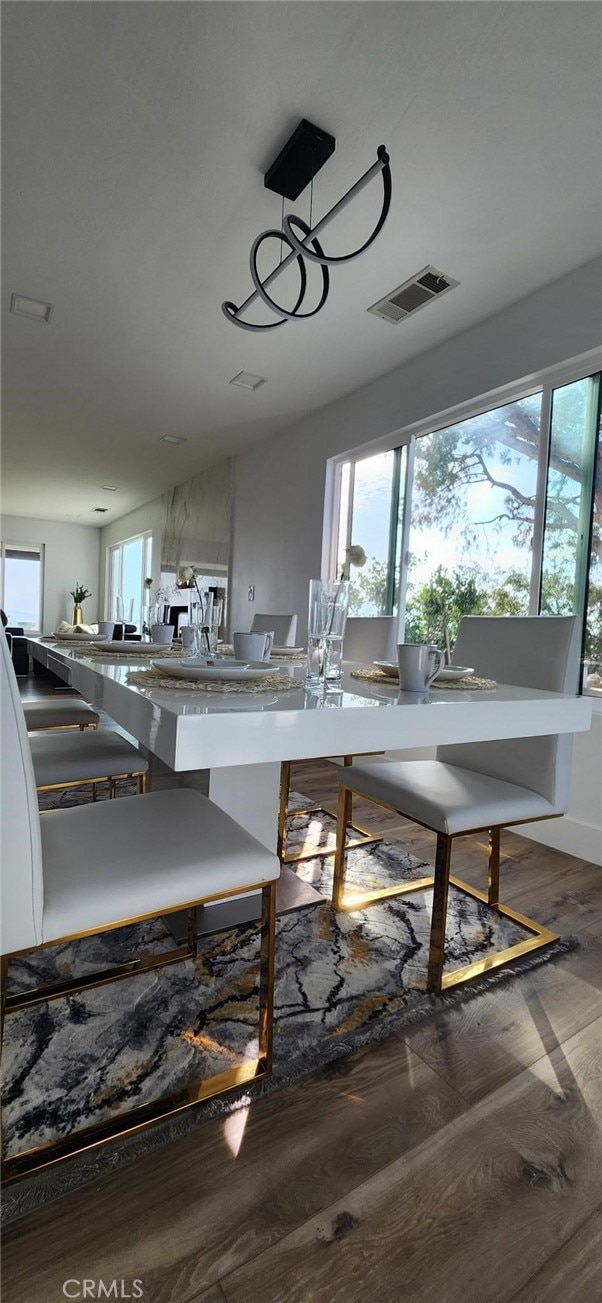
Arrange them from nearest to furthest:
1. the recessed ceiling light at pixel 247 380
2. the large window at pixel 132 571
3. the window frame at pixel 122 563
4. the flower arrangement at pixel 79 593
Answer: the recessed ceiling light at pixel 247 380
the window frame at pixel 122 563
the large window at pixel 132 571
the flower arrangement at pixel 79 593

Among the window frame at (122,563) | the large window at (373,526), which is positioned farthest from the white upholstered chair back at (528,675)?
the window frame at (122,563)

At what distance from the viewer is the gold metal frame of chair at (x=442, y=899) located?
127 centimetres

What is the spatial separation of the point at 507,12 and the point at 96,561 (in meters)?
10.4

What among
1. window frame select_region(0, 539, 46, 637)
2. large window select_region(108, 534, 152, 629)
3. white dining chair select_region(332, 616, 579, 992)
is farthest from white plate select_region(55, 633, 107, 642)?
window frame select_region(0, 539, 46, 637)

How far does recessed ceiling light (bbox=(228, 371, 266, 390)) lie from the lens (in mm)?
3590

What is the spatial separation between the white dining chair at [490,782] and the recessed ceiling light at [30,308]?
8.96 ft

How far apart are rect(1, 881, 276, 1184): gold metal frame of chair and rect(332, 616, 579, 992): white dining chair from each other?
1.45 ft

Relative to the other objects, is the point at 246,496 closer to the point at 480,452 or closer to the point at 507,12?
the point at 480,452

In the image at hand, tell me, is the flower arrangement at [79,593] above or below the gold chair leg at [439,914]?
above

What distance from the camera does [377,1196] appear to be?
2.72 ft

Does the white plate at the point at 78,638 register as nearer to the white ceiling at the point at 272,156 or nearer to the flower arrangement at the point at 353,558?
the white ceiling at the point at 272,156

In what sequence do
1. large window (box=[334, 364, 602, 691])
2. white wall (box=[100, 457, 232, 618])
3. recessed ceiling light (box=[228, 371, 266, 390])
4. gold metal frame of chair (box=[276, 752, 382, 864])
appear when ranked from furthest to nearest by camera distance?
white wall (box=[100, 457, 232, 618]) < recessed ceiling light (box=[228, 371, 266, 390]) < large window (box=[334, 364, 602, 691]) < gold metal frame of chair (box=[276, 752, 382, 864])

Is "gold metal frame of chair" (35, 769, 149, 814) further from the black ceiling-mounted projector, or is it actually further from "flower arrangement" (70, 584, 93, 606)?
"flower arrangement" (70, 584, 93, 606)

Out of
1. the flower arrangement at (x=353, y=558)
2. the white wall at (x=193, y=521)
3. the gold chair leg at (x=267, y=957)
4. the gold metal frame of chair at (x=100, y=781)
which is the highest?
the white wall at (x=193, y=521)
